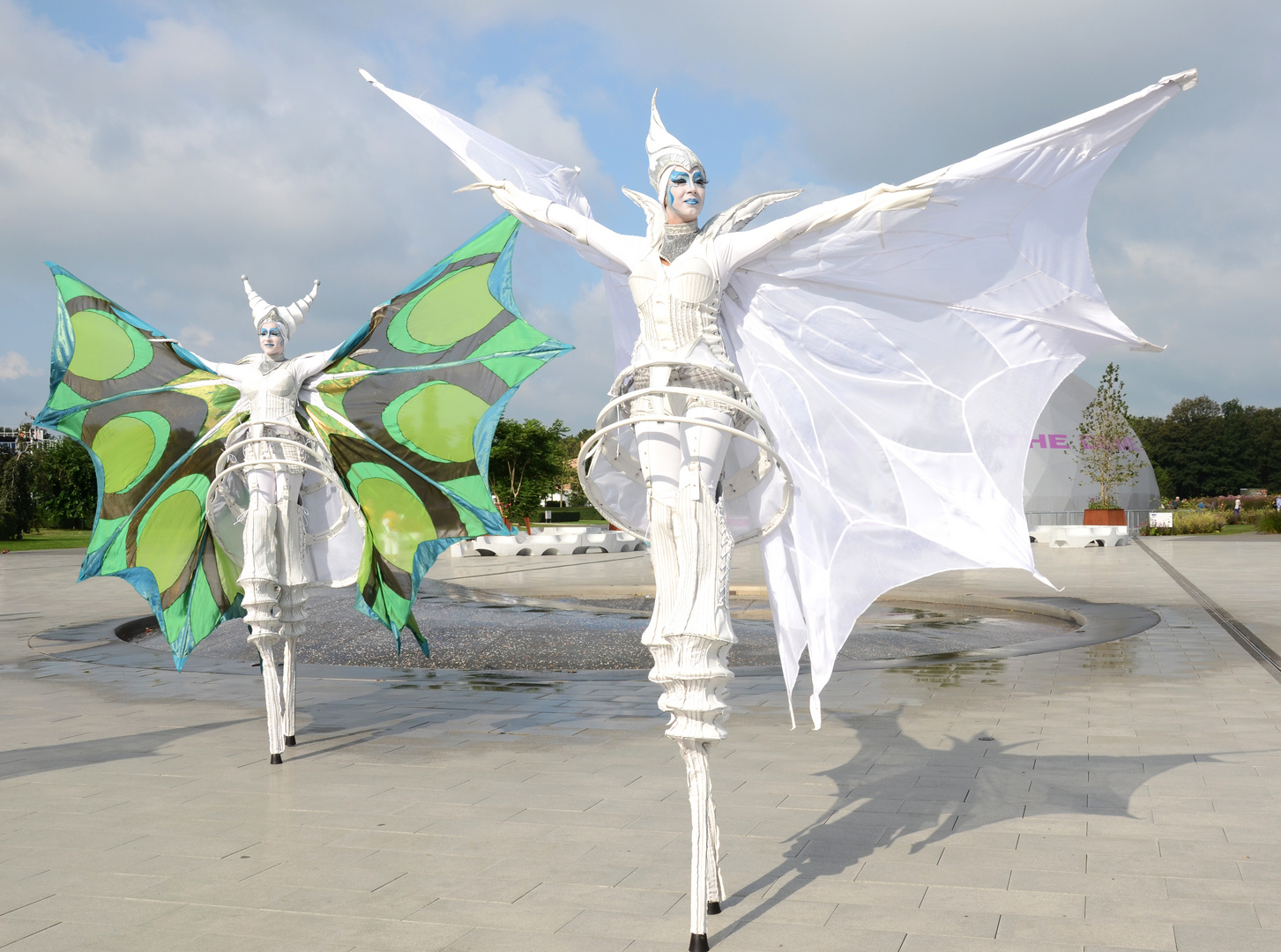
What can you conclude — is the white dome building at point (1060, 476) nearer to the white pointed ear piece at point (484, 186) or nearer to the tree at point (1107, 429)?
the tree at point (1107, 429)

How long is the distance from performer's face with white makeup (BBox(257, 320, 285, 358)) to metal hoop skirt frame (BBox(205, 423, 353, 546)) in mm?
570

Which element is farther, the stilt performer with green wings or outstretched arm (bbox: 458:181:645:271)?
the stilt performer with green wings

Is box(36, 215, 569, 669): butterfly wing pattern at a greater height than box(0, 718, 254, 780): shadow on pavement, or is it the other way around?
box(36, 215, 569, 669): butterfly wing pattern

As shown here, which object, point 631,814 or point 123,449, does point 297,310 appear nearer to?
point 123,449

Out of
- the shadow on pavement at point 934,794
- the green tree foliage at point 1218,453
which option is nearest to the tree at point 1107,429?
the shadow on pavement at point 934,794

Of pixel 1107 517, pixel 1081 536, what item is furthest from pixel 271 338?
pixel 1107 517

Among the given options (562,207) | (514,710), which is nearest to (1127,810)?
(562,207)

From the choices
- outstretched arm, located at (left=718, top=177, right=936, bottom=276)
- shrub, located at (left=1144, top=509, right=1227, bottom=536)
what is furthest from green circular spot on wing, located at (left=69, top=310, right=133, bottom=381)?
shrub, located at (left=1144, top=509, right=1227, bottom=536)

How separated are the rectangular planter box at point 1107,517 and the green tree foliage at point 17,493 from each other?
39.9 meters

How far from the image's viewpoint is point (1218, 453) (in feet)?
284

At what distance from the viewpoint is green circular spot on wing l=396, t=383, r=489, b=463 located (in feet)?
24.3

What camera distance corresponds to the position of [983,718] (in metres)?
7.39

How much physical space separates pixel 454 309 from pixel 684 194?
3.62 meters

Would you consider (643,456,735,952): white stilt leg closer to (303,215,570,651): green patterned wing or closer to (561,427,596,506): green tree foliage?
(303,215,570,651): green patterned wing
